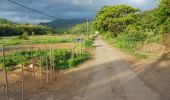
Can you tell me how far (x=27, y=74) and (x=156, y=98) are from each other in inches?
350

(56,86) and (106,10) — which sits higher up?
(106,10)

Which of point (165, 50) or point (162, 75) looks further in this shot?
point (165, 50)

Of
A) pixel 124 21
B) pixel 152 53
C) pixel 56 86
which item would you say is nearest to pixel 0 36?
pixel 124 21

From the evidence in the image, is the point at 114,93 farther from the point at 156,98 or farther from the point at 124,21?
the point at 124,21

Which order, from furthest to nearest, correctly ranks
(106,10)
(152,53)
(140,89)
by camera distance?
(106,10) → (152,53) → (140,89)

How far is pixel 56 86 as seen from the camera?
715 inches

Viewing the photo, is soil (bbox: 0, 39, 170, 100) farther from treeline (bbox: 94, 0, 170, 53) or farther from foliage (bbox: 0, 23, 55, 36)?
foliage (bbox: 0, 23, 55, 36)

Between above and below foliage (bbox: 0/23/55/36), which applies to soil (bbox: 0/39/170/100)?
below

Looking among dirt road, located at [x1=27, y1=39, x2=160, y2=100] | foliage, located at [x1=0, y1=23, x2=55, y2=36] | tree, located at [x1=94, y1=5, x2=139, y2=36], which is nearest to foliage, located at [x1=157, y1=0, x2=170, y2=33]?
dirt road, located at [x1=27, y1=39, x2=160, y2=100]

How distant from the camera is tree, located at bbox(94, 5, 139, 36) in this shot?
235ft

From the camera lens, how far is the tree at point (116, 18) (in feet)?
235

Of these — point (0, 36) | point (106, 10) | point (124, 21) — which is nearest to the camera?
point (124, 21)

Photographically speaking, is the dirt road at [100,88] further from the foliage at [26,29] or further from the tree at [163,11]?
the foliage at [26,29]

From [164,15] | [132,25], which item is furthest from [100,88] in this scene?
[132,25]
